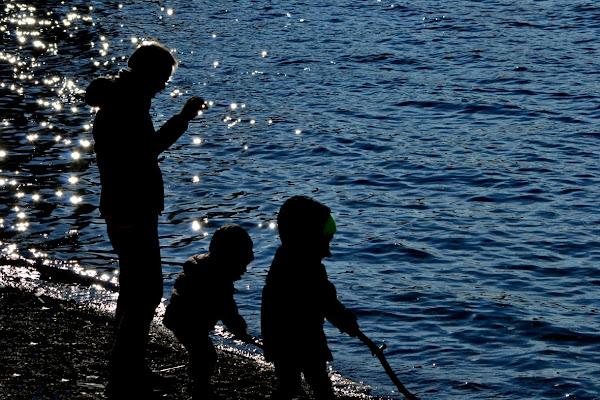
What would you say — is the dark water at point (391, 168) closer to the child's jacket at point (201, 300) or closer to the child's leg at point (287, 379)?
the child's leg at point (287, 379)

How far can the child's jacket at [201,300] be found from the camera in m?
6.13

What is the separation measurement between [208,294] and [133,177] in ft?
3.08

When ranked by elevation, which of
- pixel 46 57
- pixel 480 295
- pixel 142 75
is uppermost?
pixel 142 75

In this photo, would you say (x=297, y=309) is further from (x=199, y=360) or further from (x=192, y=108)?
(x=192, y=108)

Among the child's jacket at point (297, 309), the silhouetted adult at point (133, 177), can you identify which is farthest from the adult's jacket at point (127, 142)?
the child's jacket at point (297, 309)

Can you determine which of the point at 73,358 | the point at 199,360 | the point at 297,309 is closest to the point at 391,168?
the point at 73,358

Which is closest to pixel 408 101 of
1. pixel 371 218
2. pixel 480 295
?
pixel 371 218

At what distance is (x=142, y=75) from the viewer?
19.6 ft

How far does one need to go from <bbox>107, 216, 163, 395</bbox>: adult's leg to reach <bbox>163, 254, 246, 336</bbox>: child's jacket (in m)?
0.21

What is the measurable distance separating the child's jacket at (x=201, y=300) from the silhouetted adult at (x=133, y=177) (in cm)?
24

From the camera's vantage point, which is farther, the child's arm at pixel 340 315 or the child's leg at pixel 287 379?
the child's leg at pixel 287 379

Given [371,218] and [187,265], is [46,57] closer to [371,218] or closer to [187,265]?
[371,218]

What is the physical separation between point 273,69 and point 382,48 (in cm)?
336

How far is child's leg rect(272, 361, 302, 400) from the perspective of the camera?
5875 mm
